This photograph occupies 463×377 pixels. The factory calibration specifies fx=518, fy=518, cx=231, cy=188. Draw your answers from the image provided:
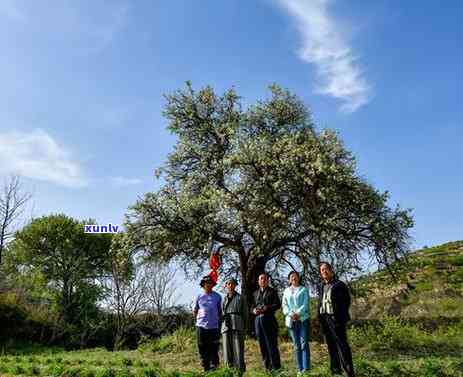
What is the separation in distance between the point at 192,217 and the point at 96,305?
17.0 m

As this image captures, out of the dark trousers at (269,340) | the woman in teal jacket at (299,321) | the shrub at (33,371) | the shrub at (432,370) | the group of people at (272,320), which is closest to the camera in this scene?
the shrub at (432,370)

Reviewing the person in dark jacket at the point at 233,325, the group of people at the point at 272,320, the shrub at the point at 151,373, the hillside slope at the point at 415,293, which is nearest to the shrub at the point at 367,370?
the group of people at the point at 272,320

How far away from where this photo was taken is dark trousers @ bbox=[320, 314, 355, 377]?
830cm

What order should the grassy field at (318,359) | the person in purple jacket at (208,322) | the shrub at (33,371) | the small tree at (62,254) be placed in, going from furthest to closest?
the small tree at (62,254)
the shrub at (33,371)
the person in purple jacket at (208,322)
the grassy field at (318,359)

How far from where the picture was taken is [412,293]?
26.0 meters

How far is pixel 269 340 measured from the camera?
31.3 ft

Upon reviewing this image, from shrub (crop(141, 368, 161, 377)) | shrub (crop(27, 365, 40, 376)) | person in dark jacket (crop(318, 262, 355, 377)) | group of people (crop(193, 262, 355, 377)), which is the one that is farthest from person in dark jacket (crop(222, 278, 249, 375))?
shrub (crop(27, 365, 40, 376))

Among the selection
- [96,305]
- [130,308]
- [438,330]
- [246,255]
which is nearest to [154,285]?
[130,308]

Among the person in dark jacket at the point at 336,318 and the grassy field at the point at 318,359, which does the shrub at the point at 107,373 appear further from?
the person in dark jacket at the point at 336,318

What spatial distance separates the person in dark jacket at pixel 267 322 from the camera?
9.54 meters

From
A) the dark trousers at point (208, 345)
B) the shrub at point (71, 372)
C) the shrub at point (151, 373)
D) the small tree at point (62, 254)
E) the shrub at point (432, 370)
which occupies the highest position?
the small tree at point (62, 254)

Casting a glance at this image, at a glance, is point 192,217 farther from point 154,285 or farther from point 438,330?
point 154,285

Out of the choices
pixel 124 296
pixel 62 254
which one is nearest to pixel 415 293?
pixel 124 296

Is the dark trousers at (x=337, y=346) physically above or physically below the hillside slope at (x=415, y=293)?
below
